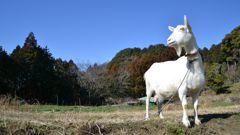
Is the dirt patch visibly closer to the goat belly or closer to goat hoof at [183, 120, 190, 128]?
goat hoof at [183, 120, 190, 128]

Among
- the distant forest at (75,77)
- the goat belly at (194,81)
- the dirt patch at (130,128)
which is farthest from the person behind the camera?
the distant forest at (75,77)

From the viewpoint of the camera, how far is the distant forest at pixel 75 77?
3888 cm

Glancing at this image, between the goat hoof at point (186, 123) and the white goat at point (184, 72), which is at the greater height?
the white goat at point (184, 72)

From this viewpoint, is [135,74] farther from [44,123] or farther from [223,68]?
[44,123]

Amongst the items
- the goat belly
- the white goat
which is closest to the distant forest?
the white goat

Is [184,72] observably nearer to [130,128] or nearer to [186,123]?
[186,123]

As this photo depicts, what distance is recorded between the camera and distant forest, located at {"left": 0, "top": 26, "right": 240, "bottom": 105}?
1531 inches

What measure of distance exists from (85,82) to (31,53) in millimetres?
8354

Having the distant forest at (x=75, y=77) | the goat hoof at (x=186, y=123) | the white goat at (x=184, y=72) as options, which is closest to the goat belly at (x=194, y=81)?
the white goat at (x=184, y=72)

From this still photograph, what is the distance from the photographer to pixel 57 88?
4084 cm

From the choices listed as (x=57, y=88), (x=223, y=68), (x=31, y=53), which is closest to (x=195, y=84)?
(x=57, y=88)

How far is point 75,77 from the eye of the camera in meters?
45.7

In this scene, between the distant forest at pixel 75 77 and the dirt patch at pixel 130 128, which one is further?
the distant forest at pixel 75 77

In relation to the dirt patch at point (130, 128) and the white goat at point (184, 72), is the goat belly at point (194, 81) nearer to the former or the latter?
the white goat at point (184, 72)
